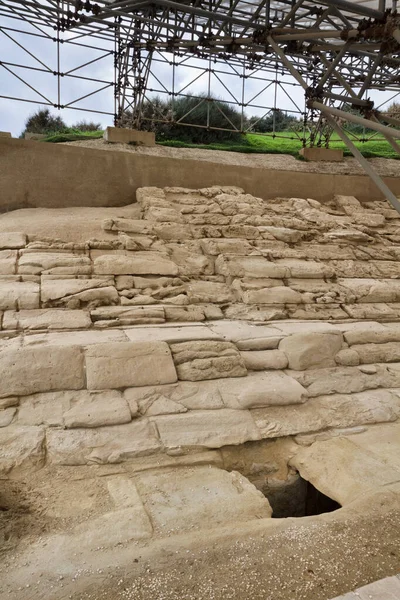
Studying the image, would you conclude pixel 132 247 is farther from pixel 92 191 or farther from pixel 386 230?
pixel 386 230

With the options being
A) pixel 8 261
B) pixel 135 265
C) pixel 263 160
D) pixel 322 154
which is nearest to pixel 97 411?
pixel 135 265

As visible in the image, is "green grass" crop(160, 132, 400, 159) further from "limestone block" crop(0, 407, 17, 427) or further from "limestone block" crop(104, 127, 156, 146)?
"limestone block" crop(0, 407, 17, 427)

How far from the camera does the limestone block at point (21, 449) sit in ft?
10.2

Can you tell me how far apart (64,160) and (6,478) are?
599 cm

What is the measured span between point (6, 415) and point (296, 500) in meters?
2.51

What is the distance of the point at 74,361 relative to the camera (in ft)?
13.3

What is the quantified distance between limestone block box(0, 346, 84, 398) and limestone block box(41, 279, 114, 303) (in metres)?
1.16

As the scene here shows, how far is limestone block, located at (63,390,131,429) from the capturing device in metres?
3.56

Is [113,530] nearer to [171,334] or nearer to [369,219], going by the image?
[171,334]

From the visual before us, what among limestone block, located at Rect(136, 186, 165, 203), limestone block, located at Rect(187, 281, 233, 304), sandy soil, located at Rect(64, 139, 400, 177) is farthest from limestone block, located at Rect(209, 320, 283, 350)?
sandy soil, located at Rect(64, 139, 400, 177)

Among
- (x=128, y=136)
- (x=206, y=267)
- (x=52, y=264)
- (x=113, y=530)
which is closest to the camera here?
(x=113, y=530)

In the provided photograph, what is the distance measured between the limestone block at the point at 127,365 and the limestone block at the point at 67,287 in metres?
1.21

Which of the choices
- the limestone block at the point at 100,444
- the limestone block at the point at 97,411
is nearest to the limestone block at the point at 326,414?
the limestone block at the point at 100,444

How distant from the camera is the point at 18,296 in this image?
194 inches
